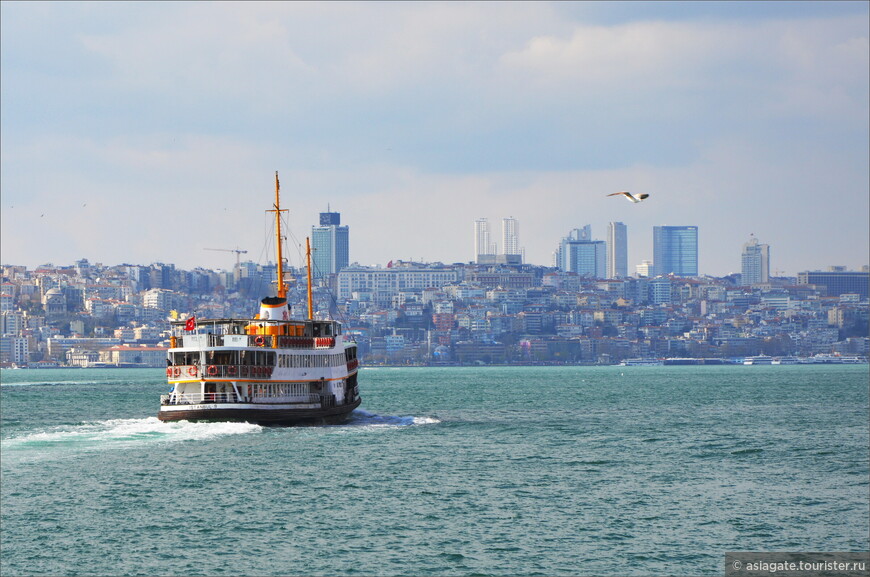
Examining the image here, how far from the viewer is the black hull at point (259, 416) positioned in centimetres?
5959

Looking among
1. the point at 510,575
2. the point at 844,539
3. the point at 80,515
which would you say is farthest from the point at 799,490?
the point at 80,515

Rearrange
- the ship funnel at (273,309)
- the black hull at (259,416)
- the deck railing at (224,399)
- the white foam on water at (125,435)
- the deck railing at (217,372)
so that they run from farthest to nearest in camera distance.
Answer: the ship funnel at (273,309) → the deck railing at (224,399) → the black hull at (259,416) → the deck railing at (217,372) → the white foam on water at (125,435)

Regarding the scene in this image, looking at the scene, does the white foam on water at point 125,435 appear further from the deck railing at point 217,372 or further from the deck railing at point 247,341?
the deck railing at point 247,341

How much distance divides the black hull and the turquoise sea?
0.52 meters

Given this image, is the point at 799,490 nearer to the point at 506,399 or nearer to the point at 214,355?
the point at 214,355

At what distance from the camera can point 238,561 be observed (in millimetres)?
32219

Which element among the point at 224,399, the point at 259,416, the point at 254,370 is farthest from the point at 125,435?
the point at 254,370

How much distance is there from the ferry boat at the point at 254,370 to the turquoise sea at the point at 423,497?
1133 mm

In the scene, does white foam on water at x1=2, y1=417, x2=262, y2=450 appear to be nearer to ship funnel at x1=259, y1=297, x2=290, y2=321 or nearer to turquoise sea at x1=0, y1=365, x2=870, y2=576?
turquoise sea at x1=0, y1=365, x2=870, y2=576

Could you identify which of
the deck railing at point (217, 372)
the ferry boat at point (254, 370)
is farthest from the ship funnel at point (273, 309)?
the deck railing at point (217, 372)

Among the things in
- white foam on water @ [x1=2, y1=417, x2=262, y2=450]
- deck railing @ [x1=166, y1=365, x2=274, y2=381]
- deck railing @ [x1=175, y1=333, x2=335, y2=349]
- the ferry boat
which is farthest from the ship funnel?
white foam on water @ [x1=2, y1=417, x2=262, y2=450]

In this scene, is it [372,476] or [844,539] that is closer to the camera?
[844,539]

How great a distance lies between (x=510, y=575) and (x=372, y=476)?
51.0 feet

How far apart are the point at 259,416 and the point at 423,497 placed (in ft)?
68.7
